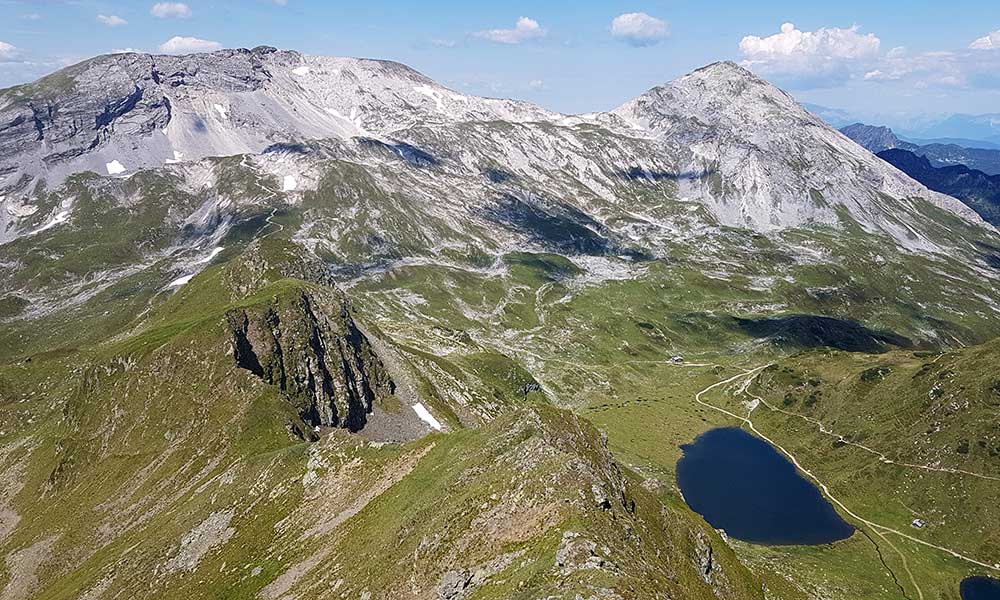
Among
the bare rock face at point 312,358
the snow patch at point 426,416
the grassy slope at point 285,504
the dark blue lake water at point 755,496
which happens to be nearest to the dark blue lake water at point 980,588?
the dark blue lake water at point 755,496

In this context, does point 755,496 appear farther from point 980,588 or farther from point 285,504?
point 285,504

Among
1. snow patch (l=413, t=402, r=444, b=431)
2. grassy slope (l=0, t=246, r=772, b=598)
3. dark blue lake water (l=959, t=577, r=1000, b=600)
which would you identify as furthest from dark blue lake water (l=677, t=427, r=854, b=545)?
grassy slope (l=0, t=246, r=772, b=598)

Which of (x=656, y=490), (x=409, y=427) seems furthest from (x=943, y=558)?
(x=409, y=427)

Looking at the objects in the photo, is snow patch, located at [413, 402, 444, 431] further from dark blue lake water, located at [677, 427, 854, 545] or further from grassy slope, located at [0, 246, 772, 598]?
dark blue lake water, located at [677, 427, 854, 545]

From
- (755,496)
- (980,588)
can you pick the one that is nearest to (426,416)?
(755,496)

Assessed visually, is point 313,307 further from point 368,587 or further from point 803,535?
point 803,535

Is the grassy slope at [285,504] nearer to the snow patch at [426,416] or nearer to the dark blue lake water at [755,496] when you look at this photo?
the snow patch at [426,416]
